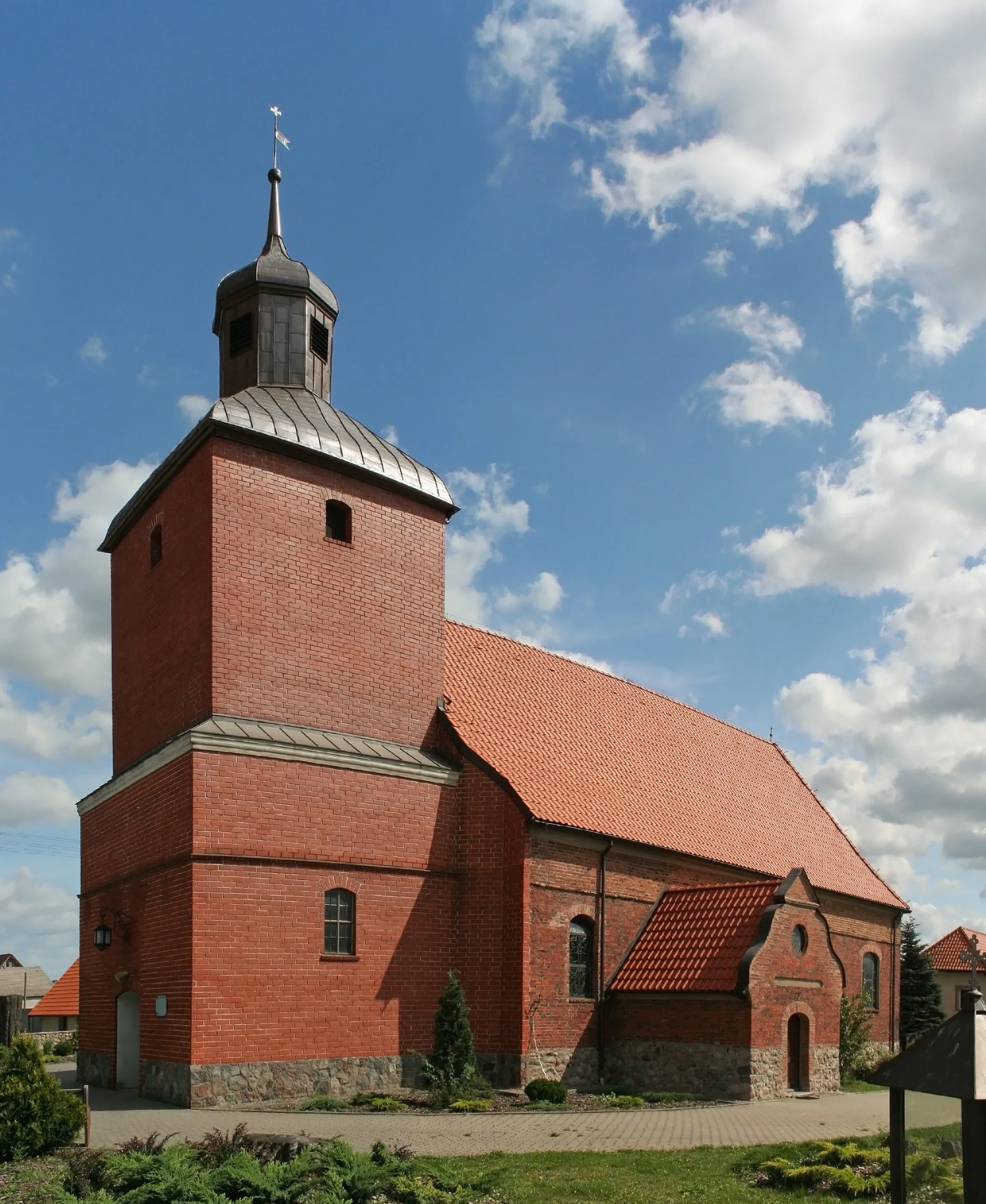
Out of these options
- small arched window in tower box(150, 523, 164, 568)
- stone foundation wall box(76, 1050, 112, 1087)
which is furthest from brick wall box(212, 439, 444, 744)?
stone foundation wall box(76, 1050, 112, 1087)

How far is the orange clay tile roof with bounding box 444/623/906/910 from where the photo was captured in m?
21.5

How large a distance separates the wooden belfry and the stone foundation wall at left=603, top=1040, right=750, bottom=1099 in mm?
12087

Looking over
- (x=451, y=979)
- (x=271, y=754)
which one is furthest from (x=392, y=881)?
(x=271, y=754)

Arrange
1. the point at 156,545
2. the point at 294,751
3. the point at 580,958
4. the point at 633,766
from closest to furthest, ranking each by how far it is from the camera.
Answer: the point at 294,751
the point at 580,958
the point at 156,545
the point at 633,766

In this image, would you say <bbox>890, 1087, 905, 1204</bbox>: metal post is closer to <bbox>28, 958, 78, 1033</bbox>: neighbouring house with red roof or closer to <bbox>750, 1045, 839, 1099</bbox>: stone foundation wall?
<bbox>750, 1045, 839, 1099</bbox>: stone foundation wall

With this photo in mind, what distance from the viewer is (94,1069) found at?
2047cm

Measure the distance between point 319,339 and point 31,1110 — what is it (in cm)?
1441

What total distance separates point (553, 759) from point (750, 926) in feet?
16.2

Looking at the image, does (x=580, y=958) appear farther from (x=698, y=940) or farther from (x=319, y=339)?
(x=319, y=339)

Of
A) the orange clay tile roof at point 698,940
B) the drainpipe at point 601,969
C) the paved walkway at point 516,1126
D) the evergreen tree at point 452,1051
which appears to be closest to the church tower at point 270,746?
the evergreen tree at point 452,1051

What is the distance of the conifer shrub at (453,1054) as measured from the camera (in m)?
17.6

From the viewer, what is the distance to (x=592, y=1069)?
783 inches

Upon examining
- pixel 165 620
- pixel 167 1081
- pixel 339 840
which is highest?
pixel 165 620

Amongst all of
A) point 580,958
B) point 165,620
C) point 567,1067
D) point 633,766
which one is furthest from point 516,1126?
point 633,766
